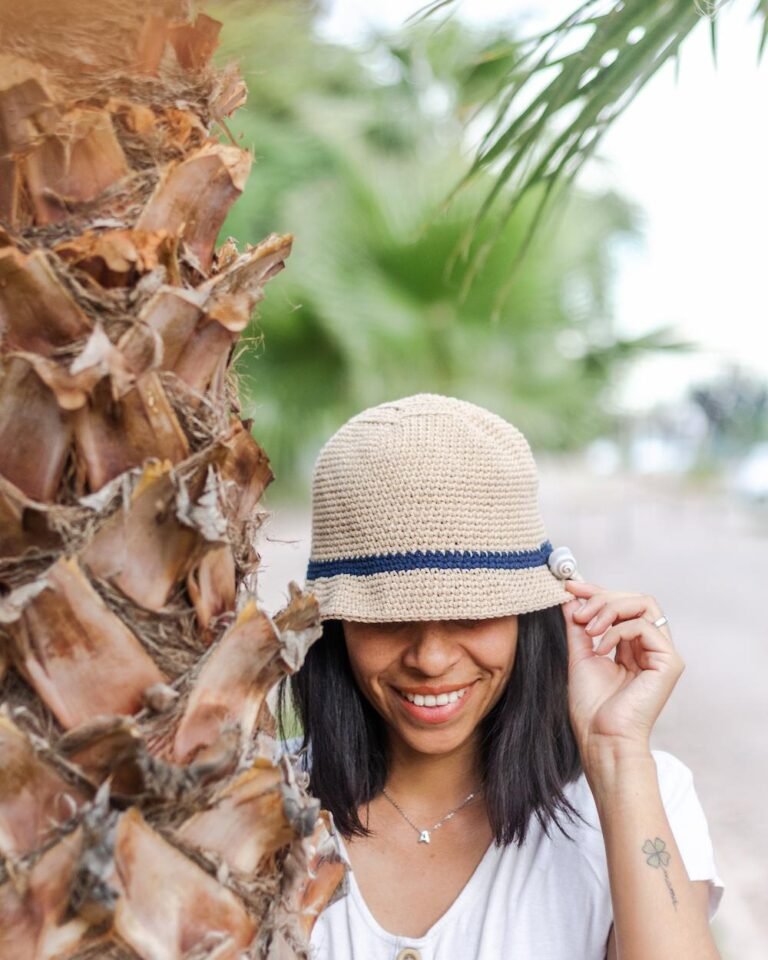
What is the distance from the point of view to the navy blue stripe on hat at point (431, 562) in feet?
5.27

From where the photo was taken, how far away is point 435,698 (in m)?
1.73

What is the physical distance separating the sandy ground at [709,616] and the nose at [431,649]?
259mm

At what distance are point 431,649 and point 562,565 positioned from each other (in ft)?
0.93

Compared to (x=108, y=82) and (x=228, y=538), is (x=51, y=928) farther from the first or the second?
(x=108, y=82)

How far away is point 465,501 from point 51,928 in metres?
0.90

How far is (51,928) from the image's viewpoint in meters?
0.90

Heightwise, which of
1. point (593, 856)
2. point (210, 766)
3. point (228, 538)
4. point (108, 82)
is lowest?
point (593, 856)

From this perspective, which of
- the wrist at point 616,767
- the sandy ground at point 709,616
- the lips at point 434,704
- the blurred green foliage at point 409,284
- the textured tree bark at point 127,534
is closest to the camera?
the textured tree bark at point 127,534

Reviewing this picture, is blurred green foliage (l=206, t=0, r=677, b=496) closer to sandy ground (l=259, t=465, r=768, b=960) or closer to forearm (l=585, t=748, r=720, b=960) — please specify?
sandy ground (l=259, t=465, r=768, b=960)

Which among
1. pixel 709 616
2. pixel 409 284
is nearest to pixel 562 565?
pixel 409 284

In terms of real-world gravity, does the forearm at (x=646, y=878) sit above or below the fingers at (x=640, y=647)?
below

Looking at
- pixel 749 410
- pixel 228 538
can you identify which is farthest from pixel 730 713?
pixel 749 410

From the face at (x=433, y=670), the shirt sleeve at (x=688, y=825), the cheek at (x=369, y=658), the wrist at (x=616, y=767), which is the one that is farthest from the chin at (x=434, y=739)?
the shirt sleeve at (x=688, y=825)

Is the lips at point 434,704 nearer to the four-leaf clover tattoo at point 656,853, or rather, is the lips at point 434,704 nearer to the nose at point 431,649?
the nose at point 431,649
